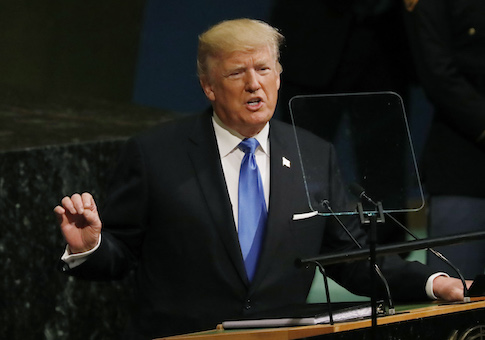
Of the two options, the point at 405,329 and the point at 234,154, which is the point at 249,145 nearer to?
the point at 234,154

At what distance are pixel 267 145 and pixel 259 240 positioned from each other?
0.29m

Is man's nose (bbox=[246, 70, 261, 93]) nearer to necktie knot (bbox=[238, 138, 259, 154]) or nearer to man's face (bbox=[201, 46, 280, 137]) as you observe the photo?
man's face (bbox=[201, 46, 280, 137])

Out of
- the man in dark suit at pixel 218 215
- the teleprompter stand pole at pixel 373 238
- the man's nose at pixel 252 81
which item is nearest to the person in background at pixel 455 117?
the man in dark suit at pixel 218 215

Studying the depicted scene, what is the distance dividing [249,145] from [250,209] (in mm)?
177

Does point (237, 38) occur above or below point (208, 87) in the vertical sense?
above

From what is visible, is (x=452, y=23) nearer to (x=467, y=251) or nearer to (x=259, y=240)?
(x=467, y=251)

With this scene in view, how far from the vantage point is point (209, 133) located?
3117 millimetres

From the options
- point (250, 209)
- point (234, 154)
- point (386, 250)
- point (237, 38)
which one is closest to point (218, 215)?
point (250, 209)

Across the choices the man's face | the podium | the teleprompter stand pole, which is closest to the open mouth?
the man's face

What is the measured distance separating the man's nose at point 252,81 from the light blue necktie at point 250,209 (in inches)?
6.1

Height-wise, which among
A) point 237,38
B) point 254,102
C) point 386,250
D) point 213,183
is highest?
point 237,38

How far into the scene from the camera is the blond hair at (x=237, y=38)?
9.77 ft

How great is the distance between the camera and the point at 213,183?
9.98ft

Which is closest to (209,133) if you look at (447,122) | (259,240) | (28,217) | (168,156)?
(168,156)
